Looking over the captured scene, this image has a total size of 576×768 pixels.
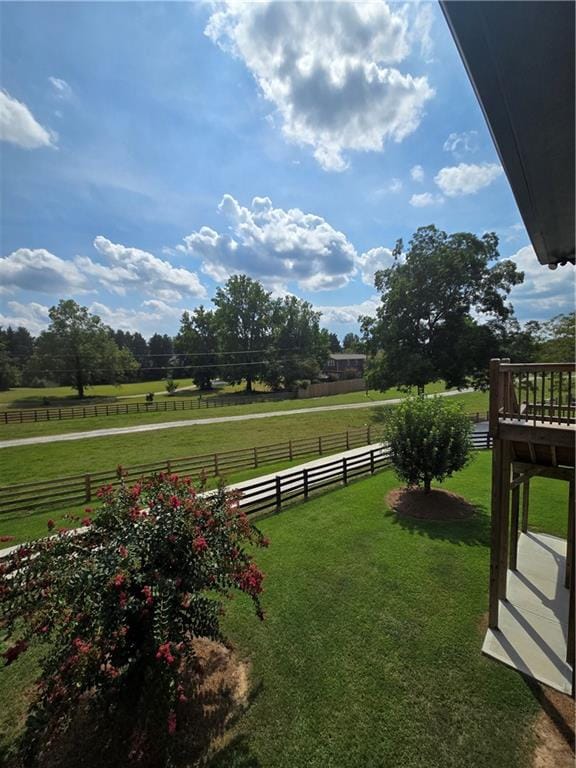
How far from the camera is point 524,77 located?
197 centimetres

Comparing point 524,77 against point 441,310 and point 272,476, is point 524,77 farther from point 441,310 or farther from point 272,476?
point 441,310

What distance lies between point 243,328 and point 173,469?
38.3m

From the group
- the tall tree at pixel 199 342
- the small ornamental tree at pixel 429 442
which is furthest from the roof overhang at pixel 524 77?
the tall tree at pixel 199 342

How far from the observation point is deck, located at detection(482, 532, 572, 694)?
4539 millimetres

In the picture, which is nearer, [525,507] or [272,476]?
[525,507]

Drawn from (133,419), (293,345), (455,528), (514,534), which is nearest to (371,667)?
(514,534)

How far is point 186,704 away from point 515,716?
3879 mm

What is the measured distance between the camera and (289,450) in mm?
15664

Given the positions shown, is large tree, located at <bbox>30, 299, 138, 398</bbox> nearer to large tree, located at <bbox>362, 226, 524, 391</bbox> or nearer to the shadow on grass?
large tree, located at <bbox>362, 226, 524, 391</bbox>

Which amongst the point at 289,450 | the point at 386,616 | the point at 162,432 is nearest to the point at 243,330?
the point at 162,432

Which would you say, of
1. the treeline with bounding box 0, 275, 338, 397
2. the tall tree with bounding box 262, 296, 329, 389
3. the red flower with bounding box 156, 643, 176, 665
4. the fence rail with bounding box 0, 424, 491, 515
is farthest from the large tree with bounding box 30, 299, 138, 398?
the red flower with bounding box 156, 643, 176, 665

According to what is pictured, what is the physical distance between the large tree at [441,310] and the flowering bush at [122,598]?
81.3ft

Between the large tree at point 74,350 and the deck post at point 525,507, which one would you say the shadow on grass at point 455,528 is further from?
the large tree at point 74,350

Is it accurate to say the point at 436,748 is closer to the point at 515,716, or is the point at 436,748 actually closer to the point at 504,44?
the point at 515,716
